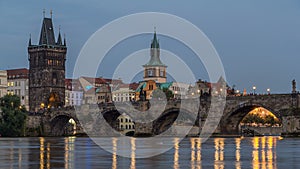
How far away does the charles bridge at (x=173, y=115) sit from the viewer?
9544cm

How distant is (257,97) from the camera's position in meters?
98.7

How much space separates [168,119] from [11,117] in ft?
92.4

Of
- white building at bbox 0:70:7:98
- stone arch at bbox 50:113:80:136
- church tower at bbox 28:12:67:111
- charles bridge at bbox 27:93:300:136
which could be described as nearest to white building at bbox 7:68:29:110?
church tower at bbox 28:12:67:111

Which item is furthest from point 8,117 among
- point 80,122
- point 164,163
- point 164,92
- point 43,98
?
point 164,163

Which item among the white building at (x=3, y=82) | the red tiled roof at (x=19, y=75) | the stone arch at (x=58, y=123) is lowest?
the stone arch at (x=58, y=123)

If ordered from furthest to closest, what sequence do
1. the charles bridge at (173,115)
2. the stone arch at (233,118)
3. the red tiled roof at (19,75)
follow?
the red tiled roof at (19,75) → the stone arch at (233,118) → the charles bridge at (173,115)

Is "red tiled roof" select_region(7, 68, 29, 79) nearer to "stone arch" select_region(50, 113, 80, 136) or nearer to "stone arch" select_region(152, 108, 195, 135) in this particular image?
"stone arch" select_region(50, 113, 80, 136)

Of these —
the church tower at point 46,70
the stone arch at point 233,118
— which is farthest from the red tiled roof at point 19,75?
the stone arch at point 233,118

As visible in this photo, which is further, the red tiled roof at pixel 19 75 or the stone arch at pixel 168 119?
the red tiled roof at pixel 19 75

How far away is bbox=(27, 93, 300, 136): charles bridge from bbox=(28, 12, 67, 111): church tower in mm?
21571

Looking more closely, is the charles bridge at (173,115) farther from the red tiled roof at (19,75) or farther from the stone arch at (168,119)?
the red tiled roof at (19,75)

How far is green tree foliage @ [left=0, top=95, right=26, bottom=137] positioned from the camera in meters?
122

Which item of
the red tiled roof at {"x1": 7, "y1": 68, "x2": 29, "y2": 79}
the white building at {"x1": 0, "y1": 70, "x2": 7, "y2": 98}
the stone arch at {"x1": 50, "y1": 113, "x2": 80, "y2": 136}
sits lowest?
the stone arch at {"x1": 50, "y1": 113, "x2": 80, "y2": 136}

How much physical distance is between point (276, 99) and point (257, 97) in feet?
11.1
